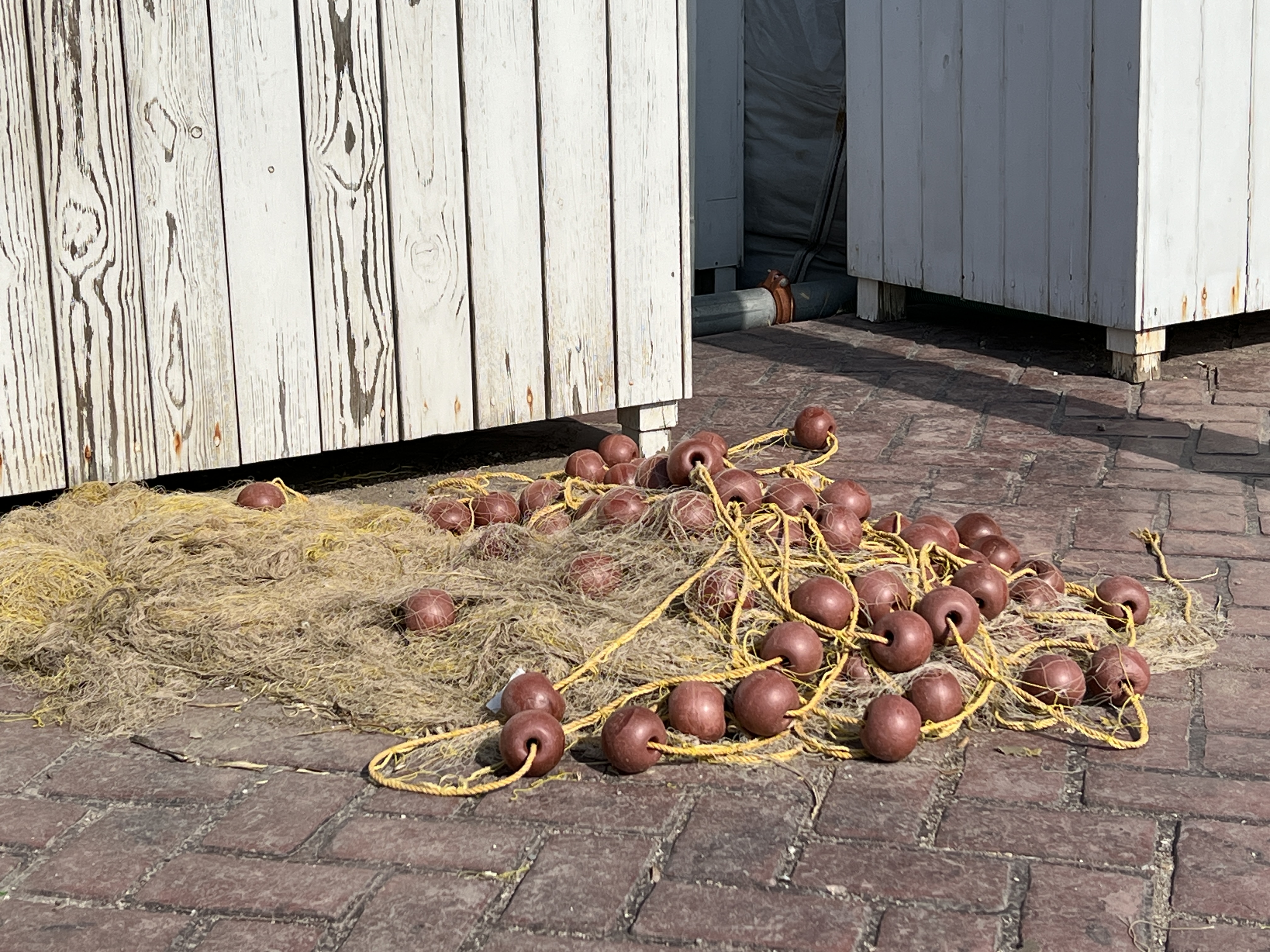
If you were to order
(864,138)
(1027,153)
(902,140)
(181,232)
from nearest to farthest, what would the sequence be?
(181,232)
(1027,153)
(902,140)
(864,138)

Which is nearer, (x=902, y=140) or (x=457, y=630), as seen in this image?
(x=457, y=630)

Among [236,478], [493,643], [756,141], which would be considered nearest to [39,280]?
[236,478]

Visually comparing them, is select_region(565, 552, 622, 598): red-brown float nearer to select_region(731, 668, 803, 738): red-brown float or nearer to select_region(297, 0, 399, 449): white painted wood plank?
select_region(731, 668, 803, 738): red-brown float

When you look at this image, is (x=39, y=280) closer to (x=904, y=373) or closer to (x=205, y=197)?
(x=205, y=197)

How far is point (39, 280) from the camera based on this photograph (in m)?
3.90

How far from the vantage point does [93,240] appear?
394 centimetres

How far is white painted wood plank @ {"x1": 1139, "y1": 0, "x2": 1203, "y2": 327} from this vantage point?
5.30 metres

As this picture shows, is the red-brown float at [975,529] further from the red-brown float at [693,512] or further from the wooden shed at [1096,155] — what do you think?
the wooden shed at [1096,155]

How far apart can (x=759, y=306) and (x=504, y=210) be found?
9.10ft

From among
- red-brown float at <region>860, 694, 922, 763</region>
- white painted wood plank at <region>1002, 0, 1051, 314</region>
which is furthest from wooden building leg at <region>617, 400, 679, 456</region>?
red-brown float at <region>860, 694, 922, 763</region>

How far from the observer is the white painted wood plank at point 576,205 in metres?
4.44

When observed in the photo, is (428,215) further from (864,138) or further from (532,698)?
(864,138)

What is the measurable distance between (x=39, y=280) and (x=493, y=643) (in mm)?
1726

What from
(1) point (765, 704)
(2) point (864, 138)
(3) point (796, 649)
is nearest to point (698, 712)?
(1) point (765, 704)
